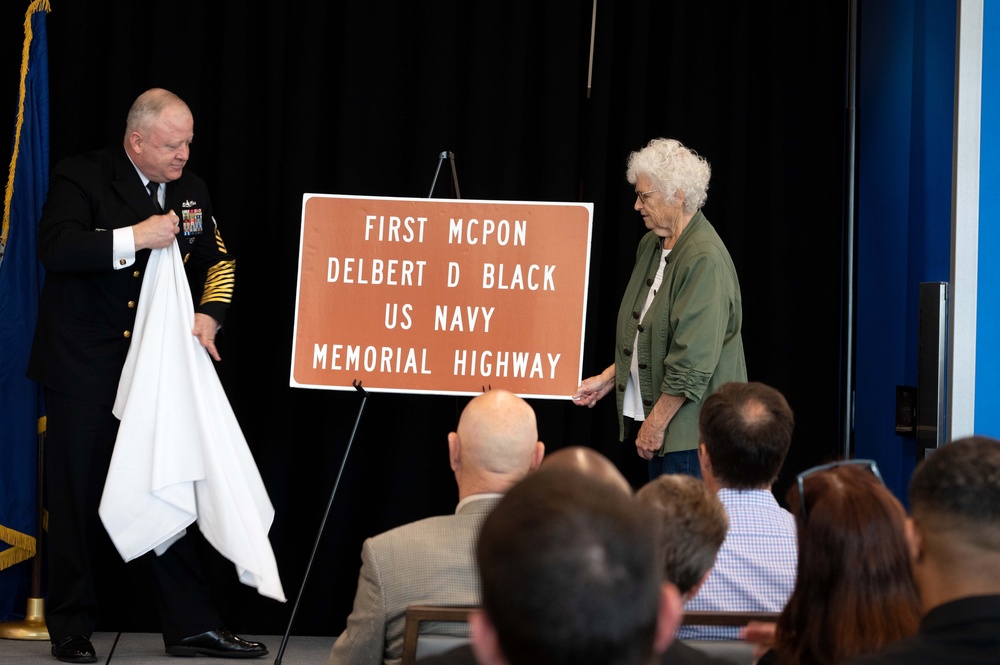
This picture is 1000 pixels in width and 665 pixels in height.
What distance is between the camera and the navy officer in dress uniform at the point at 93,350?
3484 millimetres

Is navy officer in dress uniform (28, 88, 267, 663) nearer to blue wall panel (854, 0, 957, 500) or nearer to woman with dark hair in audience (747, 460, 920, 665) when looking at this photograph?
blue wall panel (854, 0, 957, 500)

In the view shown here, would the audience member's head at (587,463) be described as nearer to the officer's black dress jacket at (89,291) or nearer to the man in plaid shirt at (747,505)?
the man in plaid shirt at (747,505)

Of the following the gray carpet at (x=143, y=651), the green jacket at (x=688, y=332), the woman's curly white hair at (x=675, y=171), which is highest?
the woman's curly white hair at (x=675, y=171)

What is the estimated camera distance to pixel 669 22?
4.16 meters

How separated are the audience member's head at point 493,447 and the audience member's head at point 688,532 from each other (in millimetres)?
406

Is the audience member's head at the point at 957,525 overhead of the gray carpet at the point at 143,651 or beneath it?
overhead

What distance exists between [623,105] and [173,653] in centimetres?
252

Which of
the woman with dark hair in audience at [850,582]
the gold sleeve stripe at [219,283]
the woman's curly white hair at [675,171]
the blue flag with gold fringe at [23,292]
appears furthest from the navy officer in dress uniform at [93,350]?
the woman with dark hair in audience at [850,582]

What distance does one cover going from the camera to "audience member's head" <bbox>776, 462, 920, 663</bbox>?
4.70 feet

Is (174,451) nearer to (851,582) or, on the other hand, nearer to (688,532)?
(688,532)

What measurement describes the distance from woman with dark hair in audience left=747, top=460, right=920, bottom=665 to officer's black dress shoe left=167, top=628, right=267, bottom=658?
257cm

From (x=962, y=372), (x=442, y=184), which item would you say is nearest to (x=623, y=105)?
(x=442, y=184)

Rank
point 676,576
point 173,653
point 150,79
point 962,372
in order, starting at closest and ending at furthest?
point 676,576
point 962,372
point 173,653
point 150,79

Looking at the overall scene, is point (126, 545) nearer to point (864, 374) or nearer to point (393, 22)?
point (393, 22)
